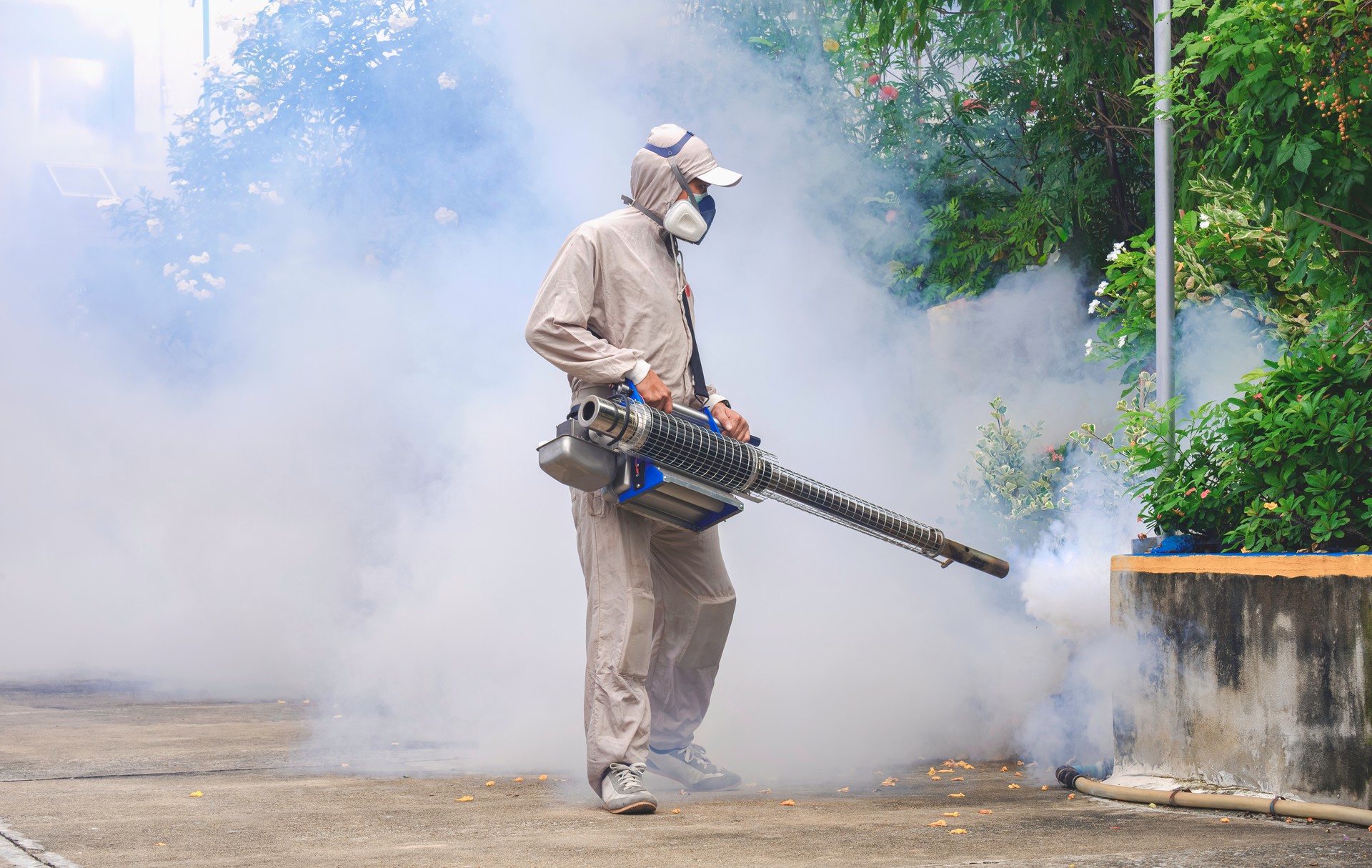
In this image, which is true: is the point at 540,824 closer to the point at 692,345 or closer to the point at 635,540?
the point at 635,540

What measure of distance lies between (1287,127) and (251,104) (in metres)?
9.91

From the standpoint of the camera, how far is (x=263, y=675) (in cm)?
803

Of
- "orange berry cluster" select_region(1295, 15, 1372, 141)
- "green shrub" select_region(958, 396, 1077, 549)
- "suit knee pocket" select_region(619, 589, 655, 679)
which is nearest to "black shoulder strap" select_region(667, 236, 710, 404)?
"suit knee pocket" select_region(619, 589, 655, 679)

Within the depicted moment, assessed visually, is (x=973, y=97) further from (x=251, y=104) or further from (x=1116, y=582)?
(x=251, y=104)

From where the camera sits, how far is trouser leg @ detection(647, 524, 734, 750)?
4371mm

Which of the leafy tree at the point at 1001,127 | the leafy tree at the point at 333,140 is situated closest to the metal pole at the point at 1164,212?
Answer: the leafy tree at the point at 1001,127

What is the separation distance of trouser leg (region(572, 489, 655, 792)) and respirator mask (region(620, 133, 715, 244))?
79 cm

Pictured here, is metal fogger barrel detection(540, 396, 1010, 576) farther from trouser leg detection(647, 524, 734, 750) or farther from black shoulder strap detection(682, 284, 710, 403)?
trouser leg detection(647, 524, 734, 750)

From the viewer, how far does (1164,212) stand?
4602 mm

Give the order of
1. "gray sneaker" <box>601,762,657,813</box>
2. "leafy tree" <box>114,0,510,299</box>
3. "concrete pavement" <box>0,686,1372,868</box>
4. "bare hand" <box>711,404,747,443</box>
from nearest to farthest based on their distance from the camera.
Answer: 1. "concrete pavement" <box>0,686,1372,868</box>
2. "gray sneaker" <box>601,762,657,813</box>
3. "bare hand" <box>711,404,747,443</box>
4. "leafy tree" <box>114,0,510,299</box>

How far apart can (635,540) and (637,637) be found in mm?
279

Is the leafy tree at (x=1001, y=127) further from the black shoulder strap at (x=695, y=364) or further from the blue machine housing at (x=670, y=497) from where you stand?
the blue machine housing at (x=670, y=497)

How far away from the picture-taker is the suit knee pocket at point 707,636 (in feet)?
14.4

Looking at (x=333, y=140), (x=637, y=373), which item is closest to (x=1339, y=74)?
(x=637, y=373)
